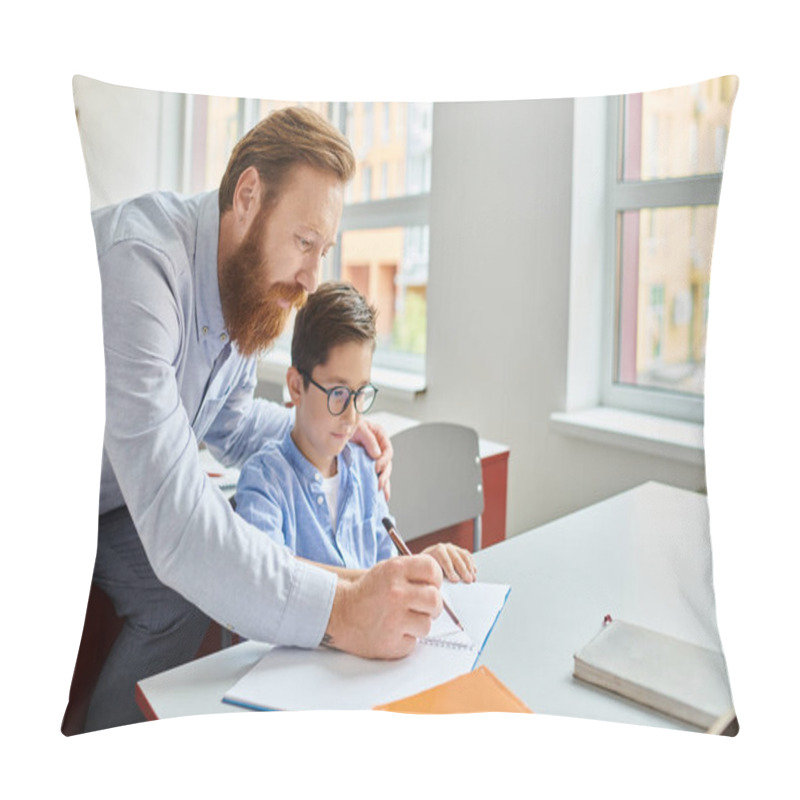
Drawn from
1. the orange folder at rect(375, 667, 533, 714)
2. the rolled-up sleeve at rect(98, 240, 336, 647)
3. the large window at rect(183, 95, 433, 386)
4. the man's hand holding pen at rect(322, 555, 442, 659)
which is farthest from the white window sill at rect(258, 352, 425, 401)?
the orange folder at rect(375, 667, 533, 714)

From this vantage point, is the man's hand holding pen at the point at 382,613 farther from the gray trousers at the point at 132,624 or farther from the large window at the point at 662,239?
the large window at the point at 662,239

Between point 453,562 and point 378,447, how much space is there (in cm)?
18

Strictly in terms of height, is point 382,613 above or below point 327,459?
below

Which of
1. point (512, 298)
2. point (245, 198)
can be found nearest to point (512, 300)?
point (512, 298)

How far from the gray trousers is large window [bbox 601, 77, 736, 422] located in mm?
629

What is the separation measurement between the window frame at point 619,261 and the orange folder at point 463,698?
41 centimetres

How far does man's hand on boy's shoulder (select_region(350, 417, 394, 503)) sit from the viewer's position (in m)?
1.16

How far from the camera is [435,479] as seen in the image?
1.19m

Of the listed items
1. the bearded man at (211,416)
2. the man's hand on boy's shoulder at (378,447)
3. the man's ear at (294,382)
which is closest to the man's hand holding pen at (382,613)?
the bearded man at (211,416)

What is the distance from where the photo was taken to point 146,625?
1.10 m

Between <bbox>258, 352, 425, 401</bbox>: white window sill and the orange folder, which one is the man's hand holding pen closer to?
the orange folder

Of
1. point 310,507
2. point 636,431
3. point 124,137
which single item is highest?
point 124,137

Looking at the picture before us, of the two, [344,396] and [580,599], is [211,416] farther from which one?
[580,599]

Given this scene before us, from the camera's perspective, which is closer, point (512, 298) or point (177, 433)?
point (177, 433)
